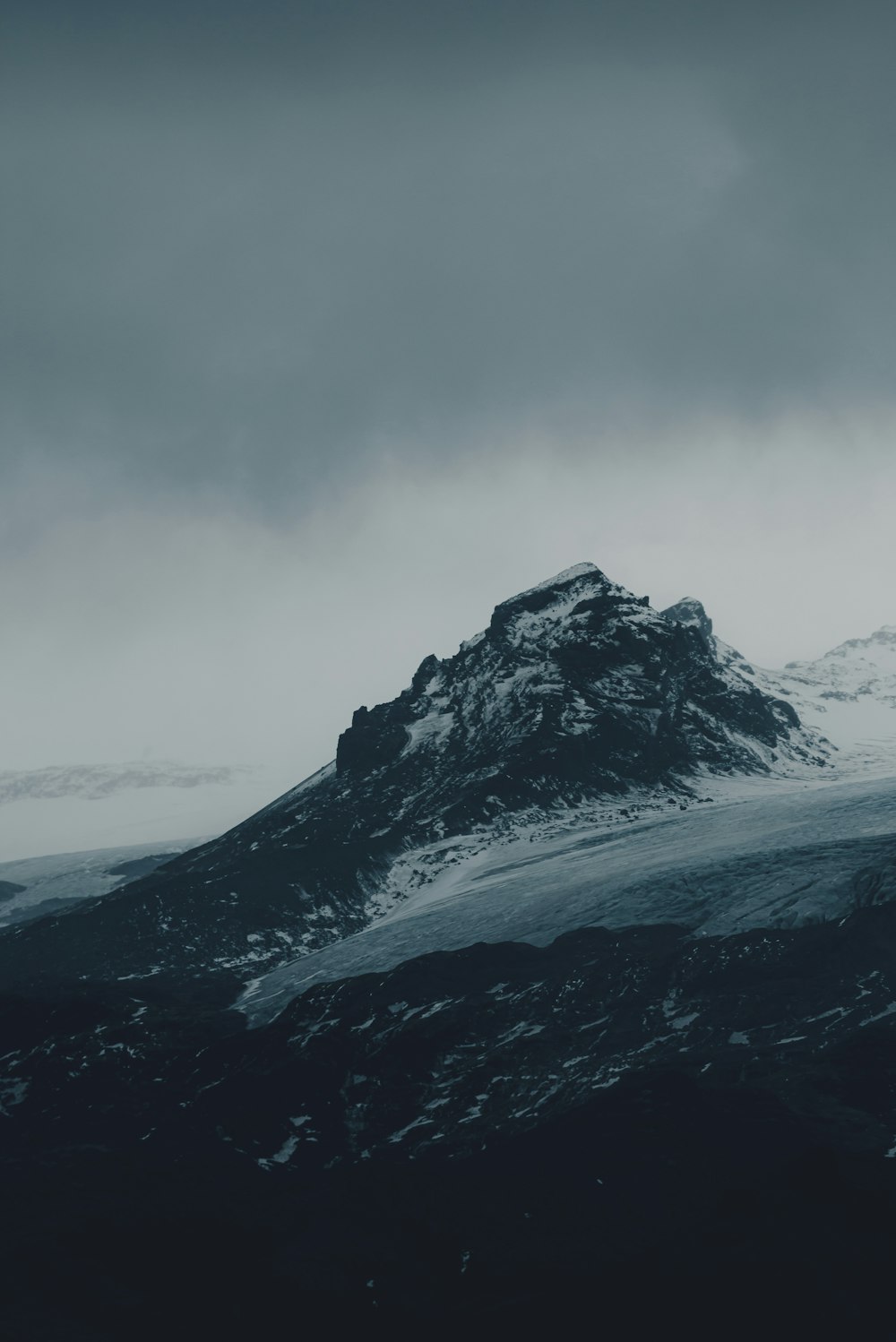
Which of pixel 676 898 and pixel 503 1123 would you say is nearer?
pixel 503 1123

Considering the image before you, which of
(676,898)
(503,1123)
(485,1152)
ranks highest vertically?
(676,898)

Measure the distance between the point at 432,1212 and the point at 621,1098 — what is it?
2591 cm

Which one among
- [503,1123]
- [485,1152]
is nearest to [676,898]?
[503,1123]

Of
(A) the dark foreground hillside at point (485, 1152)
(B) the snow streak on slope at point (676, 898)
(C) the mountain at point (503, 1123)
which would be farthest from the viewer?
(B) the snow streak on slope at point (676, 898)

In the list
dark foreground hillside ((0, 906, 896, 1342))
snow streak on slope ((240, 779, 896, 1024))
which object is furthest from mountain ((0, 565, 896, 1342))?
snow streak on slope ((240, 779, 896, 1024))

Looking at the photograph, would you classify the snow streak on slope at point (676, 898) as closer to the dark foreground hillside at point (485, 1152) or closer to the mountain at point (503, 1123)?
the mountain at point (503, 1123)

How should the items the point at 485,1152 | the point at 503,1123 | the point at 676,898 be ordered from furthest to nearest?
the point at 676,898
the point at 503,1123
the point at 485,1152

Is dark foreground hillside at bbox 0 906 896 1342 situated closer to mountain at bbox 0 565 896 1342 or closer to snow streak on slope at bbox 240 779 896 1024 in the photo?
mountain at bbox 0 565 896 1342

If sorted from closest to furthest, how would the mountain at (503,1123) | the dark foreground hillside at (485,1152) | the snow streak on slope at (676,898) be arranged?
the dark foreground hillside at (485,1152) → the mountain at (503,1123) → the snow streak on slope at (676,898)

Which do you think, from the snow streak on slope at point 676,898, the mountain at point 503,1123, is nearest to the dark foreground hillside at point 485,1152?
the mountain at point 503,1123

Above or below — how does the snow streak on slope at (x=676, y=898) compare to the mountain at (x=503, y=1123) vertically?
above

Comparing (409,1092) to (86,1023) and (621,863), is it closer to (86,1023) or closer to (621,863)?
(86,1023)

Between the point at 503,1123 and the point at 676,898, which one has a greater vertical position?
the point at 676,898

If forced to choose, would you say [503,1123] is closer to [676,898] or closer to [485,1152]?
[485,1152]
